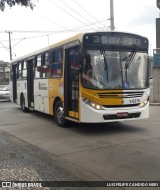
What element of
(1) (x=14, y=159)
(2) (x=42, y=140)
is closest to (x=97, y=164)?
(1) (x=14, y=159)

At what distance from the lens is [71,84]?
39.0 ft

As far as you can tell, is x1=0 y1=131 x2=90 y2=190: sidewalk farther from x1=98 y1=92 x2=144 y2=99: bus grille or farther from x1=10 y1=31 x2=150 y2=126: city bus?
x1=98 y1=92 x2=144 y2=99: bus grille

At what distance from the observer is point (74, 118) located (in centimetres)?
1157

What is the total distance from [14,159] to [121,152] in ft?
8.05

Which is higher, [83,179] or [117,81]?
[117,81]

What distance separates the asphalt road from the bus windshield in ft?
4.93

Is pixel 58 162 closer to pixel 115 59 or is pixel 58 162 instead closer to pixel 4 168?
pixel 4 168

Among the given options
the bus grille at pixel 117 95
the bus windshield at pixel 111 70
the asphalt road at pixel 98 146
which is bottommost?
the asphalt road at pixel 98 146

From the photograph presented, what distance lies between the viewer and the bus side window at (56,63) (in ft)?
41.9

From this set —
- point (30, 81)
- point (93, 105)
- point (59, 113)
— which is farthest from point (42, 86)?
point (93, 105)

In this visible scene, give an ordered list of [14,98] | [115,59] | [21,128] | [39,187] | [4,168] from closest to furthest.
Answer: [39,187]
[4,168]
[115,59]
[21,128]
[14,98]

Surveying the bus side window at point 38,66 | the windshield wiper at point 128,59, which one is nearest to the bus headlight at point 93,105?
the windshield wiper at point 128,59

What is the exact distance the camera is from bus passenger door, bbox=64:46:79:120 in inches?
450

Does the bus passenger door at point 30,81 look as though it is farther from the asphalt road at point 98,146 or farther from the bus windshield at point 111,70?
the bus windshield at point 111,70
